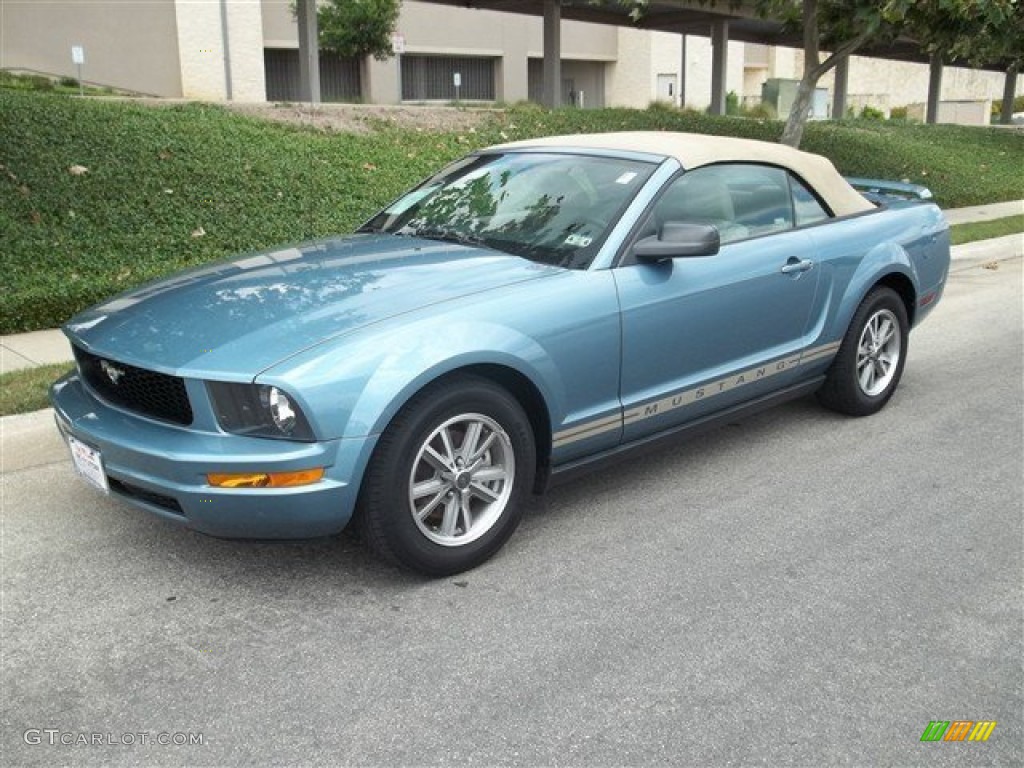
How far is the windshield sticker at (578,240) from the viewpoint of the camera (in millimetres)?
4189

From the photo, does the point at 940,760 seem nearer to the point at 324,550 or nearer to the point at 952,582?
the point at 952,582

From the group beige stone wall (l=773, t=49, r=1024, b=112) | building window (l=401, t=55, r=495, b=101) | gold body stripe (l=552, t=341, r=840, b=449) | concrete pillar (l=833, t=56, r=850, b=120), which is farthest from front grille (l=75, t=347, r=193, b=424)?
beige stone wall (l=773, t=49, r=1024, b=112)

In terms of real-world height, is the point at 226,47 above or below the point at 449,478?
above

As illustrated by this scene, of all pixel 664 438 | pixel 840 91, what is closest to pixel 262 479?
pixel 664 438

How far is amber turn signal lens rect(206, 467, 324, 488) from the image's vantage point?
3.22 metres

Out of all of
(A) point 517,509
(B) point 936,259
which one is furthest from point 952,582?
(B) point 936,259

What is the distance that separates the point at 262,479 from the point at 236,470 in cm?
9

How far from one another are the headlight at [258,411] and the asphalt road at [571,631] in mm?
671

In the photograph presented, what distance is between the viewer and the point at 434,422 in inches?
138

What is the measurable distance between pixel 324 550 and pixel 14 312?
444cm

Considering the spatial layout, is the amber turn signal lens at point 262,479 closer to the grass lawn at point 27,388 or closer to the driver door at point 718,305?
the driver door at point 718,305

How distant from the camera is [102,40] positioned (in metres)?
26.9

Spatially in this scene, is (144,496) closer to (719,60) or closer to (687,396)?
(687,396)

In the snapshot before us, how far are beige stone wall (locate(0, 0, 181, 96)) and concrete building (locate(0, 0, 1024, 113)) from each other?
27 millimetres
